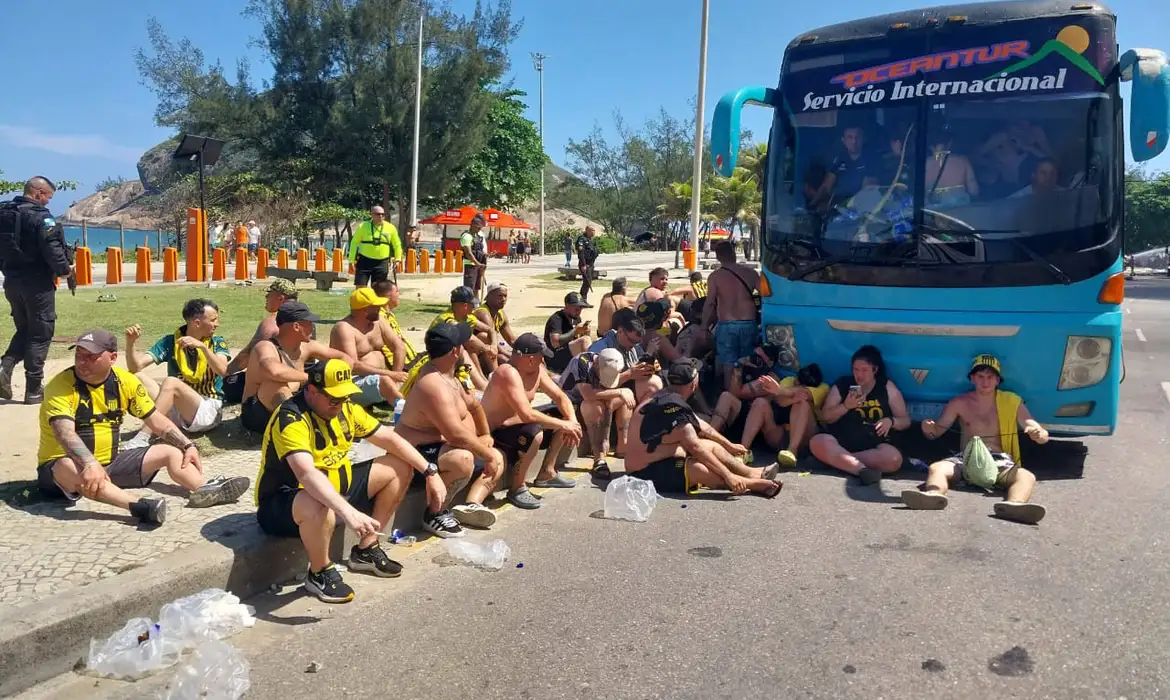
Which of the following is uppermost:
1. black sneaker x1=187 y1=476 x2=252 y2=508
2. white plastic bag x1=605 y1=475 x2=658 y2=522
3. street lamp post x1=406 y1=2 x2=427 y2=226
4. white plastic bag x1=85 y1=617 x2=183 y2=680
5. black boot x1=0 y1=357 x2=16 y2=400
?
street lamp post x1=406 y1=2 x2=427 y2=226

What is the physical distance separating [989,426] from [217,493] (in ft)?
17.0

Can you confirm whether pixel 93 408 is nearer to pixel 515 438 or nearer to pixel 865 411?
pixel 515 438

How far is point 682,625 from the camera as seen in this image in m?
4.25

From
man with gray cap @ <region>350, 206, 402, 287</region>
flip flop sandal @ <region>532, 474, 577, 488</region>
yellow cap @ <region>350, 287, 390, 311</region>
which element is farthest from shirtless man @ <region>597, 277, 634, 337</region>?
flip flop sandal @ <region>532, 474, 577, 488</region>

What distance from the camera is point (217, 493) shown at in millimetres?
5402

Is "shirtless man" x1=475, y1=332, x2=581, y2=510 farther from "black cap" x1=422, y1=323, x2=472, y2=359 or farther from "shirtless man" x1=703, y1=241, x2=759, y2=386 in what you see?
"shirtless man" x1=703, y1=241, x2=759, y2=386

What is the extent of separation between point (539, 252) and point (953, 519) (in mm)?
49540

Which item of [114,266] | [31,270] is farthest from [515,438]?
[114,266]

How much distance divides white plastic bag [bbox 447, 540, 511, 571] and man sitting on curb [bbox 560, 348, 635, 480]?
7.04 ft

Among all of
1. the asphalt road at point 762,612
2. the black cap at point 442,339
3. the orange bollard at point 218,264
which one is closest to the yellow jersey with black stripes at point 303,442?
the asphalt road at point 762,612

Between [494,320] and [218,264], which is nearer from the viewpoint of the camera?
[494,320]

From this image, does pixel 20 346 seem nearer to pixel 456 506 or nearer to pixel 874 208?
pixel 456 506

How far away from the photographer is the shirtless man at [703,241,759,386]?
892 cm

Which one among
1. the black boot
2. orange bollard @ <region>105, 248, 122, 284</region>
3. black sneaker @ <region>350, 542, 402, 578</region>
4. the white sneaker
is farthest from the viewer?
orange bollard @ <region>105, 248, 122, 284</region>
